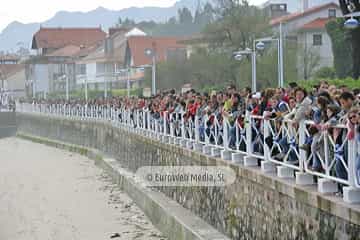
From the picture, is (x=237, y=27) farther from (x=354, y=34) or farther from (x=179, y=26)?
(x=179, y=26)

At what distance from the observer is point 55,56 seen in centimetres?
9638

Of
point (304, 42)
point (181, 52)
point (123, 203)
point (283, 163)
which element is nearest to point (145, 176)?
point (123, 203)

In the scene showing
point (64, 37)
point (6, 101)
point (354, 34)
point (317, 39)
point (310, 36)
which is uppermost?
point (64, 37)

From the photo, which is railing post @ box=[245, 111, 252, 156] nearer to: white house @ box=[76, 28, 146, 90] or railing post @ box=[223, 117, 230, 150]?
railing post @ box=[223, 117, 230, 150]

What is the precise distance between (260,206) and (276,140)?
111 cm

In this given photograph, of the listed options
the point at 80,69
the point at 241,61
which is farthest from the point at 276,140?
the point at 80,69

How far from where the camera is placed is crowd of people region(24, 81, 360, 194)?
8695 millimetres

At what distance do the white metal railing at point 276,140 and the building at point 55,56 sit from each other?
65.2 metres

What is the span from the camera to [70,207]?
24.2 m

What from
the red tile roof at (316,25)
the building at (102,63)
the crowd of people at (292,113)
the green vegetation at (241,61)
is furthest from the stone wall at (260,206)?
the building at (102,63)

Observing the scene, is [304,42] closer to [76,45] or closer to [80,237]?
[80,237]

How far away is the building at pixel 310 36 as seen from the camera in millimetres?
40062

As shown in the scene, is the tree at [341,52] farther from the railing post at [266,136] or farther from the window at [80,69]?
the window at [80,69]

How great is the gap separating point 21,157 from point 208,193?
32.7m
